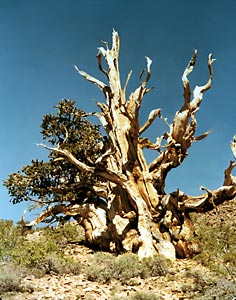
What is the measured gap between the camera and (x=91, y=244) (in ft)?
48.7

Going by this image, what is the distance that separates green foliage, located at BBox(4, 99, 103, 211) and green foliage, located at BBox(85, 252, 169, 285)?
15.9 ft

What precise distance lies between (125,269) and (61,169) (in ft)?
22.2

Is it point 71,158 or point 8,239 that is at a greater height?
point 71,158

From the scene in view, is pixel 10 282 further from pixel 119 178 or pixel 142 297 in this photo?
pixel 119 178

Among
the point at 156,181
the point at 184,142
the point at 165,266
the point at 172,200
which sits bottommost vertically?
the point at 165,266

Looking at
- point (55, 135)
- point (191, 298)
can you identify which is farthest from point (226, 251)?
point (55, 135)

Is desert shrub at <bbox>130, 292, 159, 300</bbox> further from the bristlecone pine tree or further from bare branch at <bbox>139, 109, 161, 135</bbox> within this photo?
bare branch at <bbox>139, 109, 161, 135</bbox>

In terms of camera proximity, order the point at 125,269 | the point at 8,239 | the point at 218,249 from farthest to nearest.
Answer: the point at 8,239, the point at 218,249, the point at 125,269

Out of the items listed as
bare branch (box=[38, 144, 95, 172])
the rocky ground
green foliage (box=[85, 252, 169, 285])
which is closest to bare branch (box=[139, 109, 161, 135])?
bare branch (box=[38, 144, 95, 172])

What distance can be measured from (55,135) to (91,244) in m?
4.54

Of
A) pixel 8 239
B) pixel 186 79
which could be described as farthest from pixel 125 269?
pixel 186 79

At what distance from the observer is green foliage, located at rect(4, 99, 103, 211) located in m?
15.3

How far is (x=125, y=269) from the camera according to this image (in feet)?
32.0

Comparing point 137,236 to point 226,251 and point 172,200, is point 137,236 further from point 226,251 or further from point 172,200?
point 226,251
